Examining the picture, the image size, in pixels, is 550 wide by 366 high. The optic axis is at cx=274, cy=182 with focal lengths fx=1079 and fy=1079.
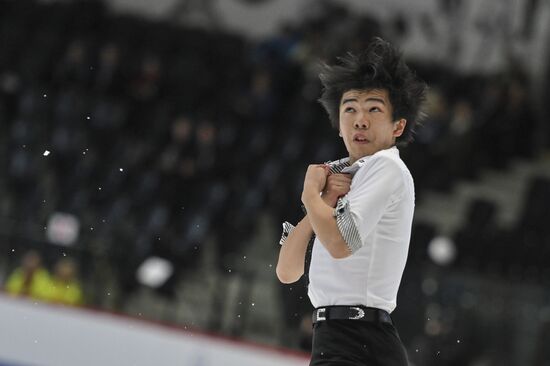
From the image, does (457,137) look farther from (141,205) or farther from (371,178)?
(371,178)

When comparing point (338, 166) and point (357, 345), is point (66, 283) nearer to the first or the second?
point (338, 166)

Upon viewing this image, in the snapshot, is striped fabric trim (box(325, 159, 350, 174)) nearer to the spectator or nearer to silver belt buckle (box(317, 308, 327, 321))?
silver belt buckle (box(317, 308, 327, 321))

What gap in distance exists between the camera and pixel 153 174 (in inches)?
475

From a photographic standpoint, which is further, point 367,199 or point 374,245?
point 374,245

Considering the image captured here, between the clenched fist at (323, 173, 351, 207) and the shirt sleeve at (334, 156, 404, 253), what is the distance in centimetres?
3

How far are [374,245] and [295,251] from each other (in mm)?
358

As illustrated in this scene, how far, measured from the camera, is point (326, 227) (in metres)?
3.09

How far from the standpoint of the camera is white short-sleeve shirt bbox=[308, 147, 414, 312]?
314cm


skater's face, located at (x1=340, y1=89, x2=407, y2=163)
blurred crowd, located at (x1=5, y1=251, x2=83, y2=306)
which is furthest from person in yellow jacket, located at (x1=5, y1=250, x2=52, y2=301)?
skater's face, located at (x1=340, y1=89, x2=407, y2=163)

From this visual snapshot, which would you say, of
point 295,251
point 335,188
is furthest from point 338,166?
point 295,251

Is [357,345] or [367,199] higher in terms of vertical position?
[367,199]

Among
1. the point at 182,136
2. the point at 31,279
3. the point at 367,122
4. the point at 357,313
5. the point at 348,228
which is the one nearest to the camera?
the point at 348,228

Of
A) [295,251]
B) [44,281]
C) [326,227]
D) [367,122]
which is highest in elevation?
[367,122]

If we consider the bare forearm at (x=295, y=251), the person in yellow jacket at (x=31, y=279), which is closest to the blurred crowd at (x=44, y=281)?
the person in yellow jacket at (x=31, y=279)
